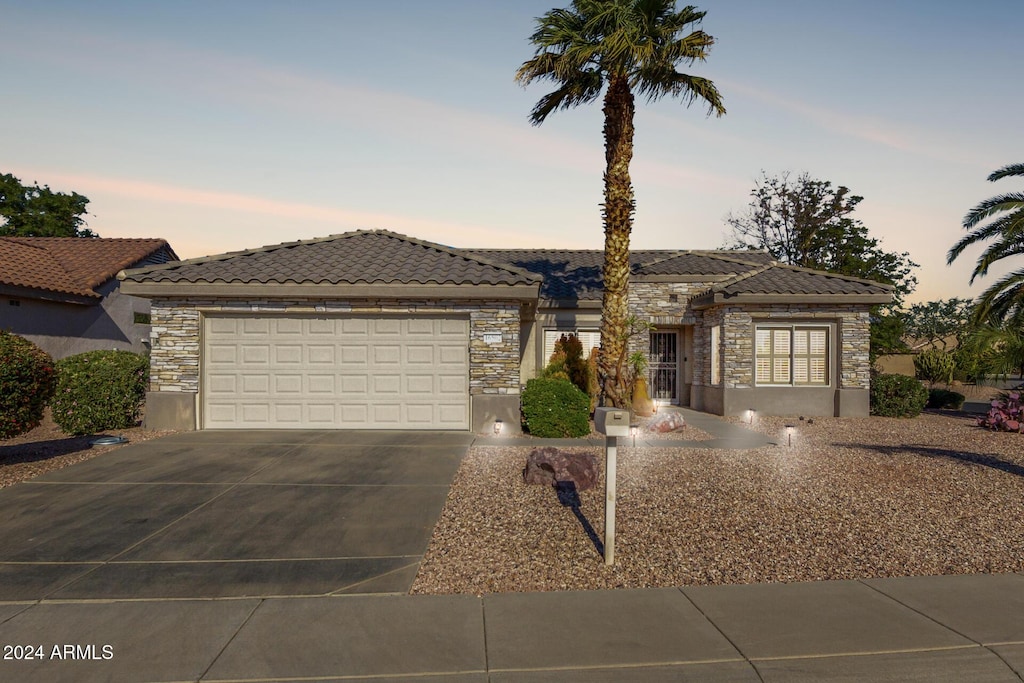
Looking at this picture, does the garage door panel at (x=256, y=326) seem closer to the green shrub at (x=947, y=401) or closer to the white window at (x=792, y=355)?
the white window at (x=792, y=355)

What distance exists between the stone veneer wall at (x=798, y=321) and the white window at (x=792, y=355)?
0.26 meters

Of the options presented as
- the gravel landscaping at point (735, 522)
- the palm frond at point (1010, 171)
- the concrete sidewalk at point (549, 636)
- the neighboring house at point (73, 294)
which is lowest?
the concrete sidewalk at point (549, 636)

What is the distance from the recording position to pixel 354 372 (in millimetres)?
12172

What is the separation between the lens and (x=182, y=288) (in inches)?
469

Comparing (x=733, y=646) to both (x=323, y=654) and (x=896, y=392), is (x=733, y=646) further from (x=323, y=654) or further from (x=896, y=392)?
(x=896, y=392)

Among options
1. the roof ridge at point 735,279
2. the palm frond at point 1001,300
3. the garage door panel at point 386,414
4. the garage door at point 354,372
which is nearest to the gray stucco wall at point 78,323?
the garage door at point 354,372

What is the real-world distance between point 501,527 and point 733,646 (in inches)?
112

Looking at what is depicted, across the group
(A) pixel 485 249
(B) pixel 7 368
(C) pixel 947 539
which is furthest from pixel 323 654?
(A) pixel 485 249

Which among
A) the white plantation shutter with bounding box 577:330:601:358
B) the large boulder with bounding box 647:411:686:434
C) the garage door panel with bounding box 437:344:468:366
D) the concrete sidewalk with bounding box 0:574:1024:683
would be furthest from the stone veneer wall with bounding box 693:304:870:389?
the concrete sidewalk with bounding box 0:574:1024:683

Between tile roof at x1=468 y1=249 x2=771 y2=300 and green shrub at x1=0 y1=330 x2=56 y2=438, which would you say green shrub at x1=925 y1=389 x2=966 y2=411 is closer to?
tile roof at x1=468 y1=249 x2=771 y2=300

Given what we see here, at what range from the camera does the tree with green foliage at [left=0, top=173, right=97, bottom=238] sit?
32.5m

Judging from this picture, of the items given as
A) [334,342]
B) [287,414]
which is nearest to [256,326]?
[334,342]

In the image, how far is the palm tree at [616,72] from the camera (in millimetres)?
12633

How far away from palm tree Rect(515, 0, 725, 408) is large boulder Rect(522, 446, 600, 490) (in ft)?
16.3
